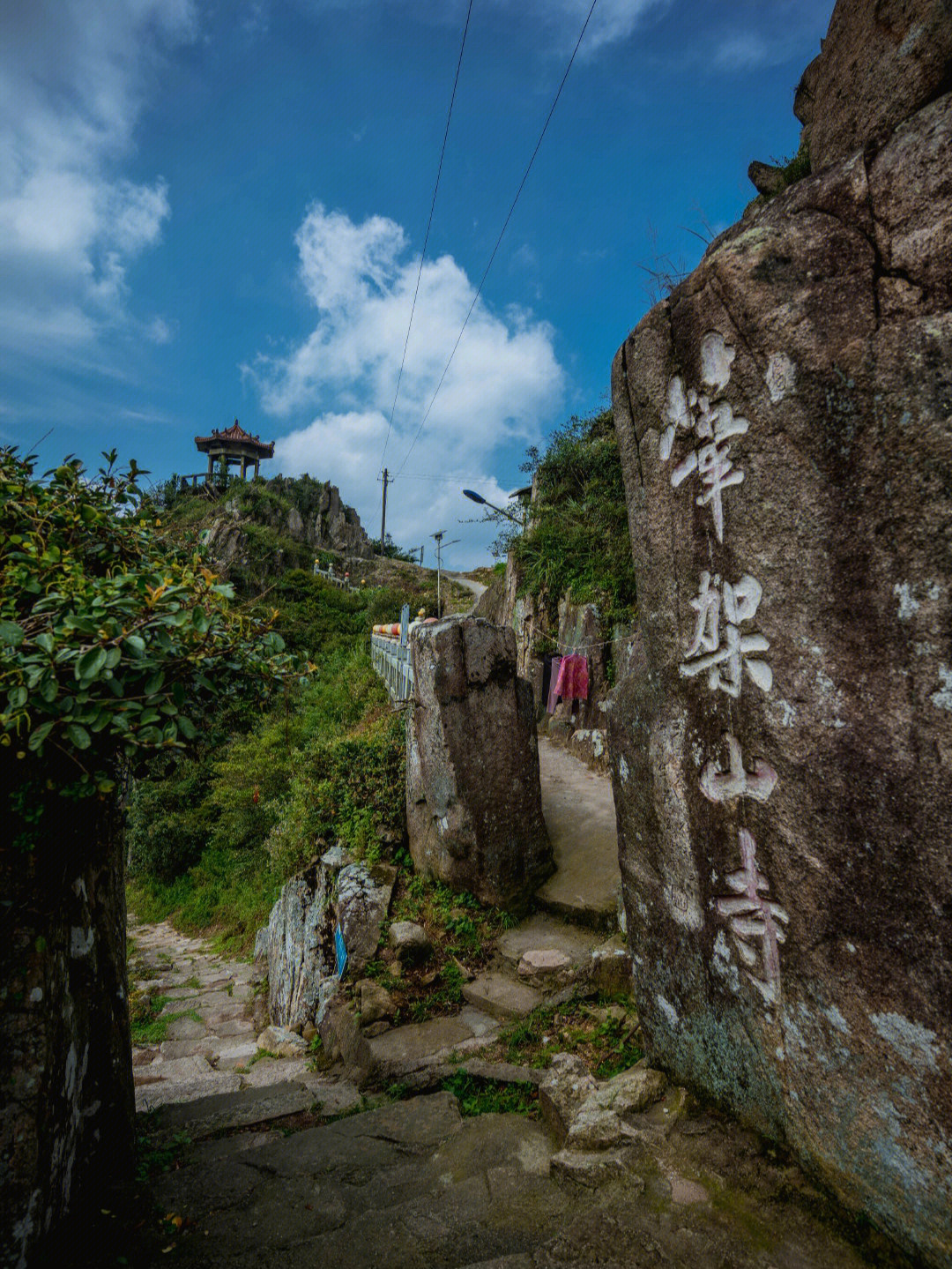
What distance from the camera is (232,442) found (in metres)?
41.2

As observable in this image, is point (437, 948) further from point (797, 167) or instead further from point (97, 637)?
point (797, 167)

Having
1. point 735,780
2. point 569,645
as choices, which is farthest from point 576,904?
point 569,645

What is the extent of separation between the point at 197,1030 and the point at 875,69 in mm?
8875

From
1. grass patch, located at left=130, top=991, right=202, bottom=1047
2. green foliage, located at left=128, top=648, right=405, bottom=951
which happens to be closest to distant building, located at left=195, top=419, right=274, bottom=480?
green foliage, located at left=128, top=648, right=405, bottom=951

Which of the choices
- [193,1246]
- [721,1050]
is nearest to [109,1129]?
[193,1246]

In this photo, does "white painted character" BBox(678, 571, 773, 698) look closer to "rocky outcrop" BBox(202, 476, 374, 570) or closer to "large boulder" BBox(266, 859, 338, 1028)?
"large boulder" BBox(266, 859, 338, 1028)

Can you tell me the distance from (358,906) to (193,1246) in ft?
9.60

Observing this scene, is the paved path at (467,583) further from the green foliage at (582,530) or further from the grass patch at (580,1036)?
the grass patch at (580,1036)

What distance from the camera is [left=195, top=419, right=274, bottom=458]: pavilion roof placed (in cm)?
4128

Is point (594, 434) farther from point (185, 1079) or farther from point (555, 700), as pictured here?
point (185, 1079)

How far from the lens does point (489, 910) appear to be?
5.39 metres

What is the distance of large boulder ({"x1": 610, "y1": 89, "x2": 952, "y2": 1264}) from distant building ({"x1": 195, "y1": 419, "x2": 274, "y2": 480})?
42.5 metres

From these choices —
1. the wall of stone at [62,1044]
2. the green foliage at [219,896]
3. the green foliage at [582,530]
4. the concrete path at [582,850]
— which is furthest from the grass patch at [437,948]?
the green foliage at [582,530]

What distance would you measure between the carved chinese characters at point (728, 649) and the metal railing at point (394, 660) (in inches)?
286
